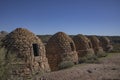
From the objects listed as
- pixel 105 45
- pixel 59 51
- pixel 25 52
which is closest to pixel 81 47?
pixel 59 51

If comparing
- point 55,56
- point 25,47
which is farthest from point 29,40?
point 55,56

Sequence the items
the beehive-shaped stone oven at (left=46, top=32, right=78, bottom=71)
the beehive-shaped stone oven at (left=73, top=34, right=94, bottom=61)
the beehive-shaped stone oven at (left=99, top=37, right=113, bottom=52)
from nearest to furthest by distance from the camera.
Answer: the beehive-shaped stone oven at (left=46, top=32, right=78, bottom=71) → the beehive-shaped stone oven at (left=73, top=34, right=94, bottom=61) → the beehive-shaped stone oven at (left=99, top=37, right=113, bottom=52)

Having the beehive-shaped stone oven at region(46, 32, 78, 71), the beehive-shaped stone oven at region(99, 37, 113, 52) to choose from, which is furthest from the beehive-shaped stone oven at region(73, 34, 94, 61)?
the beehive-shaped stone oven at region(99, 37, 113, 52)

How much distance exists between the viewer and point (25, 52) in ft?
42.6

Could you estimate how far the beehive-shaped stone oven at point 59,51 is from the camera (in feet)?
58.3

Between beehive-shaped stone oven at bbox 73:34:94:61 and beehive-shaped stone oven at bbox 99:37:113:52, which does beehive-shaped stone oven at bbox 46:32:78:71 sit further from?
beehive-shaped stone oven at bbox 99:37:113:52

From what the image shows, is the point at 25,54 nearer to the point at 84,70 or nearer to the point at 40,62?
the point at 40,62

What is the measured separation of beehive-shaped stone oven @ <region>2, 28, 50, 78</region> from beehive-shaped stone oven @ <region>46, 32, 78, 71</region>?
12.1ft

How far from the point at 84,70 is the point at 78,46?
1054cm

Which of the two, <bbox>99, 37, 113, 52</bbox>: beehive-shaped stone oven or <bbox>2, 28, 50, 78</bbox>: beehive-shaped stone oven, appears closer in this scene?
<bbox>2, 28, 50, 78</bbox>: beehive-shaped stone oven

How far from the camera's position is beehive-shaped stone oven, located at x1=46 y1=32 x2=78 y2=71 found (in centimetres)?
1778

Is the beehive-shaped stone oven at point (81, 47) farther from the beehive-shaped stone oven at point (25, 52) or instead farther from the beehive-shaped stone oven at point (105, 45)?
the beehive-shaped stone oven at point (105, 45)

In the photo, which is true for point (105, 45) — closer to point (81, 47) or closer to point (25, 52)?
point (81, 47)

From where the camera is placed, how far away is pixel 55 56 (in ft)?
59.0
